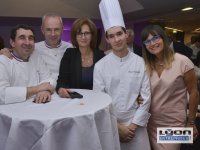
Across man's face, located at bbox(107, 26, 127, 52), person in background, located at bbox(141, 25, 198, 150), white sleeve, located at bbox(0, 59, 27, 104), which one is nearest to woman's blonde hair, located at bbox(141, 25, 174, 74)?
person in background, located at bbox(141, 25, 198, 150)

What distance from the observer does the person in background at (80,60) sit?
184 centimetres

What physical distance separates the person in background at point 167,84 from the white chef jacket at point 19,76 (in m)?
0.68

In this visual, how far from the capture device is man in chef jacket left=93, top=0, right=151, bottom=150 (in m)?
1.67

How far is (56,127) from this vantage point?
1.10 meters

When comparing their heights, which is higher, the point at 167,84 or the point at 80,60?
the point at 80,60

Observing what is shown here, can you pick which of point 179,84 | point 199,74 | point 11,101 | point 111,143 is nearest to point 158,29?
point 179,84

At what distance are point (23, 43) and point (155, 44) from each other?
33.3 inches

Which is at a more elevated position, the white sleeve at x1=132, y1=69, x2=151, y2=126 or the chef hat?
the chef hat

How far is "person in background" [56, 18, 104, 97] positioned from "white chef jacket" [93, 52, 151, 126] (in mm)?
139

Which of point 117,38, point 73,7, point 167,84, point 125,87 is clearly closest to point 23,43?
point 117,38

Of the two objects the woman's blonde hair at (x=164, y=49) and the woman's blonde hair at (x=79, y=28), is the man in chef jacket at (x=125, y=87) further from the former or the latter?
the woman's blonde hair at (x=79, y=28)

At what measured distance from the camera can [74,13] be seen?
582 cm

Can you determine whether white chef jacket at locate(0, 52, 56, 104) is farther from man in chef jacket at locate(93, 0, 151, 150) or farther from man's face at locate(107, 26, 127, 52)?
man's face at locate(107, 26, 127, 52)

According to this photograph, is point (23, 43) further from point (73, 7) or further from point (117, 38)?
point (73, 7)
